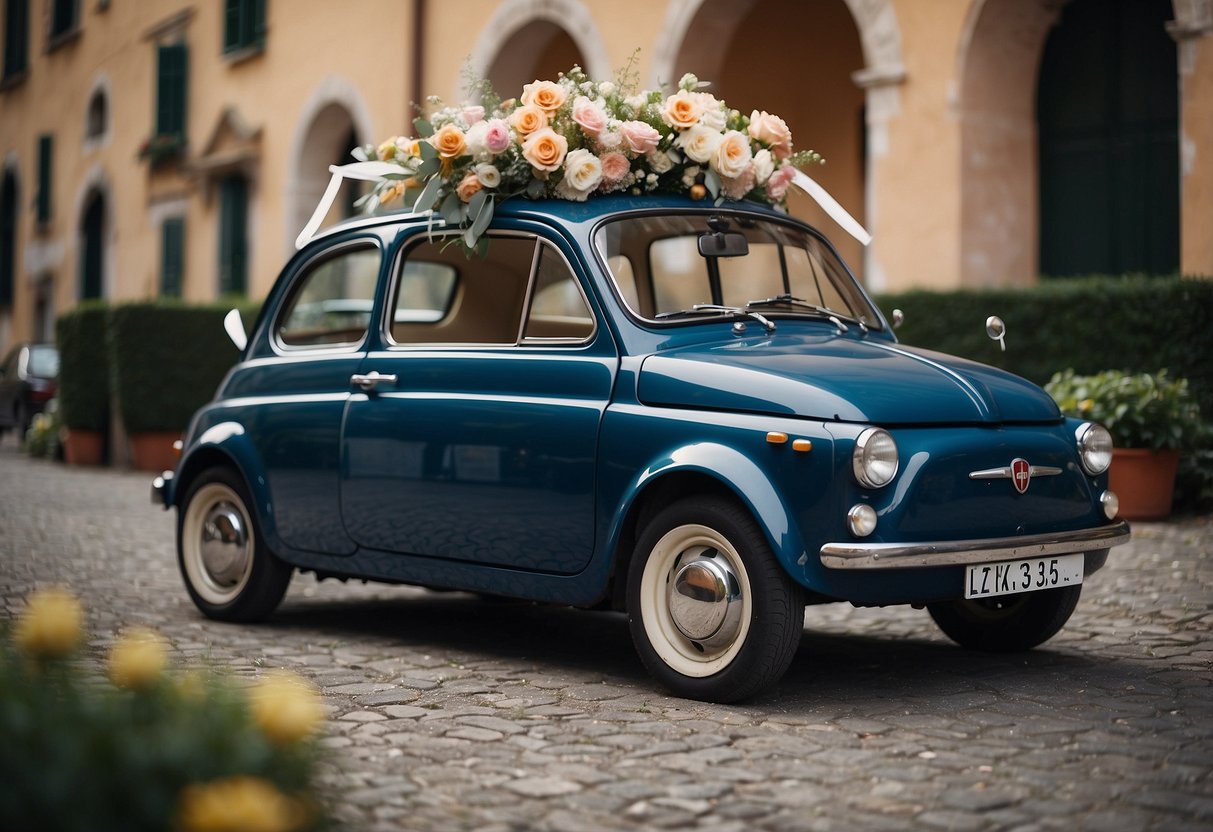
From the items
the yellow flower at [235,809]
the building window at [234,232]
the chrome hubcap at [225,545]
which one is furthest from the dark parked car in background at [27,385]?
the yellow flower at [235,809]

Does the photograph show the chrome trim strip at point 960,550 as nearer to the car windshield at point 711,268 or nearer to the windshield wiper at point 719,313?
the windshield wiper at point 719,313

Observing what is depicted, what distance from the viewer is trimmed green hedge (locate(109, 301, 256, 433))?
51.7 feet

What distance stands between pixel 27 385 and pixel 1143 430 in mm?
16617

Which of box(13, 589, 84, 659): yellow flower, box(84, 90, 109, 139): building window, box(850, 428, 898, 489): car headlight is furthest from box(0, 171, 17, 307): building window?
box(13, 589, 84, 659): yellow flower

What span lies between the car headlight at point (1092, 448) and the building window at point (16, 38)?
29931 mm

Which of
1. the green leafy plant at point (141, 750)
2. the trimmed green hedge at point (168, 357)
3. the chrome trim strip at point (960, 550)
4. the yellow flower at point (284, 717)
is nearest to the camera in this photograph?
the green leafy plant at point (141, 750)

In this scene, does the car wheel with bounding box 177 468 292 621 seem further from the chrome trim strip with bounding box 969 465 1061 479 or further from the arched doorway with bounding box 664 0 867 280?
the arched doorway with bounding box 664 0 867 280

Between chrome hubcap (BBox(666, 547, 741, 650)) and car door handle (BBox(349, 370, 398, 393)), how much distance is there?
1.60 m

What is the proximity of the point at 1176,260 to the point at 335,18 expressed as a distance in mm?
11261

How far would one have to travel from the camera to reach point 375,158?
674 cm

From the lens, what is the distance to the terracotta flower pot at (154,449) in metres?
15.9

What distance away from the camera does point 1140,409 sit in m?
9.26

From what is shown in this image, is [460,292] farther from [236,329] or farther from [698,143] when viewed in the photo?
[698,143]

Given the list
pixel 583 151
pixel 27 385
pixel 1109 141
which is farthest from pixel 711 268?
pixel 27 385
